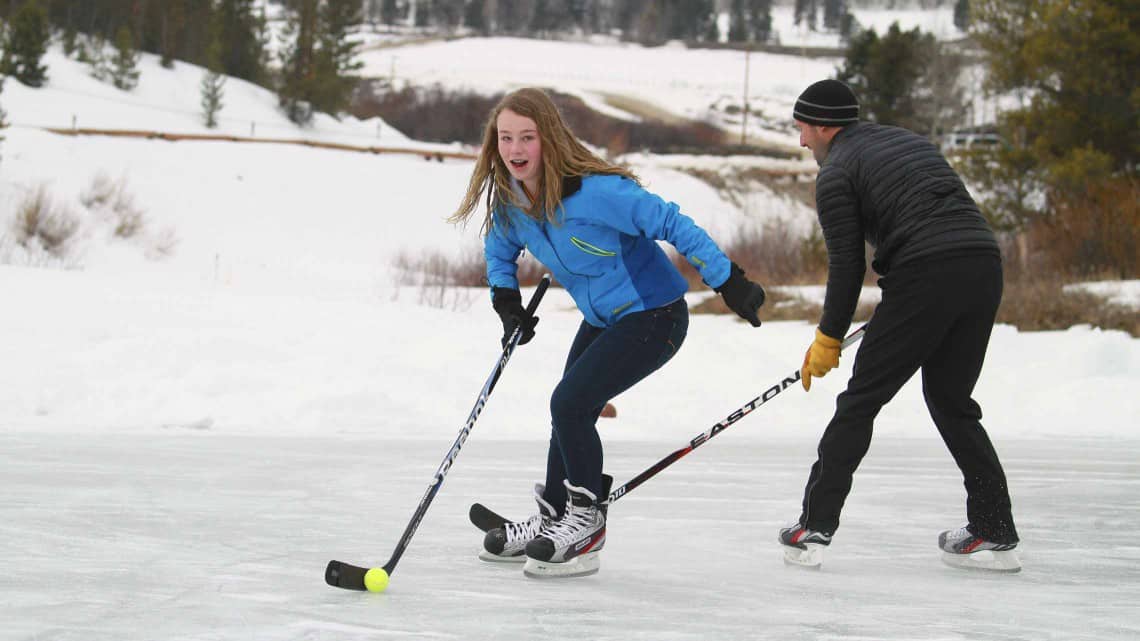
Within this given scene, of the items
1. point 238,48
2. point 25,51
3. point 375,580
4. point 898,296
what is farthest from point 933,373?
point 238,48

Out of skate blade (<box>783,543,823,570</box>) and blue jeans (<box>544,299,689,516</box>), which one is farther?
skate blade (<box>783,543,823,570</box>)

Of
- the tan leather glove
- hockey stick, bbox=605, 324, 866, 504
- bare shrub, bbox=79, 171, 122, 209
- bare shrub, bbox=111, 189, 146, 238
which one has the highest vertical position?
the tan leather glove

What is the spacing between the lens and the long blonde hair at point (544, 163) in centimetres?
392

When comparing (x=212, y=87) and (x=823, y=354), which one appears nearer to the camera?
(x=823, y=354)

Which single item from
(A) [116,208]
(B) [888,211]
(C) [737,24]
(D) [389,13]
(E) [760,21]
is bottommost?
(A) [116,208]

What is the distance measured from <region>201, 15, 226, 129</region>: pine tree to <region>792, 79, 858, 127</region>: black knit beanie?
4045 cm

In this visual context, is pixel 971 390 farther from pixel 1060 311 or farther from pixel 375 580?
pixel 1060 311

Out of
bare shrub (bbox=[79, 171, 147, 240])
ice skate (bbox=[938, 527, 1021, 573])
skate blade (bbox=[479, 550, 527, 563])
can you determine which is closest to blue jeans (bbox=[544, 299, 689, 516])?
skate blade (bbox=[479, 550, 527, 563])

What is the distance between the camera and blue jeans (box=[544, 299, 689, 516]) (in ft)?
12.8

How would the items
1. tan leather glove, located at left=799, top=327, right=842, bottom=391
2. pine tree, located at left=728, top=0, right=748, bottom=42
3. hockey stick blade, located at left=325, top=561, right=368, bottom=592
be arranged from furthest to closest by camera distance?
pine tree, located at left=728, top=0, right=748, bottom=42 → tan leather glove, located at left=799, top=327, right=842, bottom=391 → hockey stick blade, located at left=325, top=561, right=368, bottom=592

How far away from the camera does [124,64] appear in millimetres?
43812

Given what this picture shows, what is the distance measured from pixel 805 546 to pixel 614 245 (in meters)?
1.14

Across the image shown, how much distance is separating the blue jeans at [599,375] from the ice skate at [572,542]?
56 mm

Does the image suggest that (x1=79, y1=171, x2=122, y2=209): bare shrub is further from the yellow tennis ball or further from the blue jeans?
the yellow tennis ball
